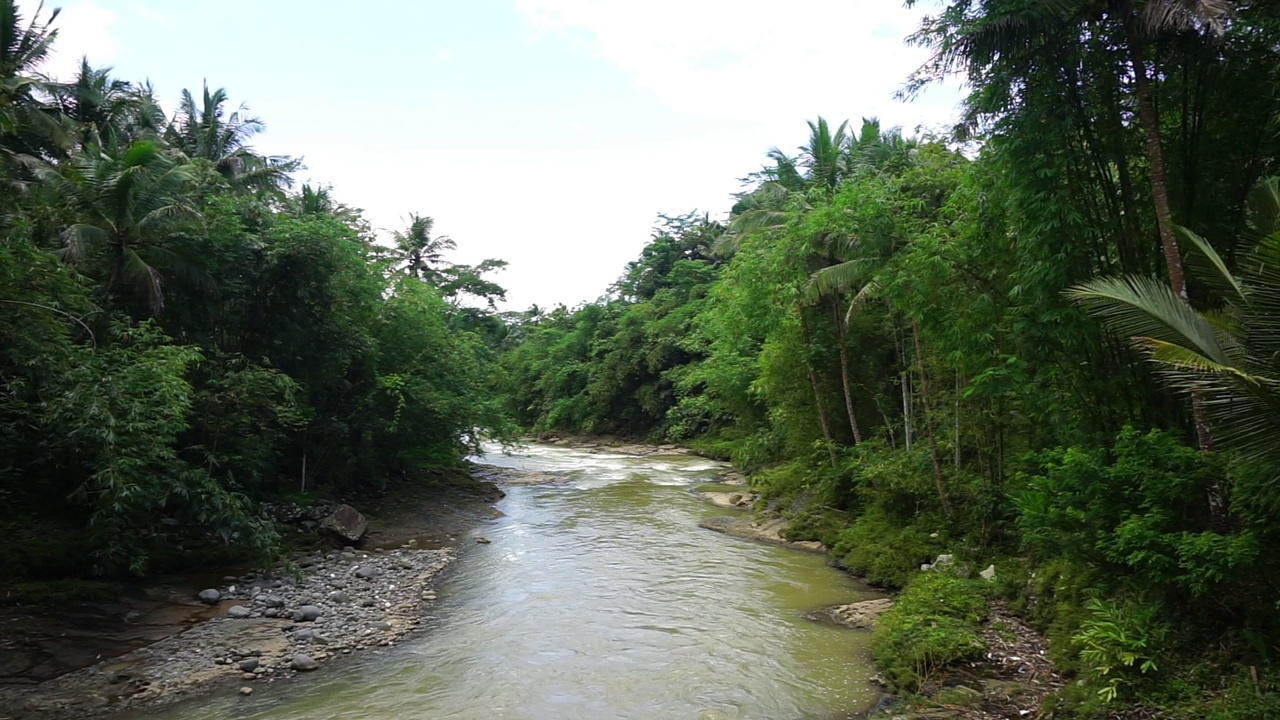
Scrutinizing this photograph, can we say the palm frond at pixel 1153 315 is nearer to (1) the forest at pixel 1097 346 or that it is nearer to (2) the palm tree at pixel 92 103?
(1) the forest at pixel 1097 346

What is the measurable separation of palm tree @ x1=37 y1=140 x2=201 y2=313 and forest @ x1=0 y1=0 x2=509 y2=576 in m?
0.03

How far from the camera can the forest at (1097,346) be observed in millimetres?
5844

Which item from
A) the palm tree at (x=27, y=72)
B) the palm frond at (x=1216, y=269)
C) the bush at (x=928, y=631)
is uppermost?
the palm tree at (x=27, y=72)

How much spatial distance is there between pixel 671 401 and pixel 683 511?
19.3 meters

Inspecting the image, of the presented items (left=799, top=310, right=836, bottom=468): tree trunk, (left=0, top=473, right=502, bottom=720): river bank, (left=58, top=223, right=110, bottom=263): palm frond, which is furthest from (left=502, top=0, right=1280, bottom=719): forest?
(left=58, top=223, right=110, bottom=263): palm frond

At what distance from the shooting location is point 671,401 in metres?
38.2

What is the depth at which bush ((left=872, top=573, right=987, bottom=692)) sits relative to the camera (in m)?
7.76

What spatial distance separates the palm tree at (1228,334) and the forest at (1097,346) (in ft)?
0.08

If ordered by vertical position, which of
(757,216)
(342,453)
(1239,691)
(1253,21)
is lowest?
(1239,691)

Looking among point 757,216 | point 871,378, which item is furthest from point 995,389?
point 757,216

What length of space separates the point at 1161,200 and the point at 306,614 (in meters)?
11.3

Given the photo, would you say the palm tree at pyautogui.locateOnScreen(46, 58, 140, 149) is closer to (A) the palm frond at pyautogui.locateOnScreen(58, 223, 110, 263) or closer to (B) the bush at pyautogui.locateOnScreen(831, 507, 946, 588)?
(A) the palm frond at pyautogui.locateOnScreen(58, 223, 110, 263)

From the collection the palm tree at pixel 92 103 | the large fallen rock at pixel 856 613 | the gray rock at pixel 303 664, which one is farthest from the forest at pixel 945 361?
the palm tree at pixel 92 103

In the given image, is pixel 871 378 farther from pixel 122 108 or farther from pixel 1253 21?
pixel 122 108
